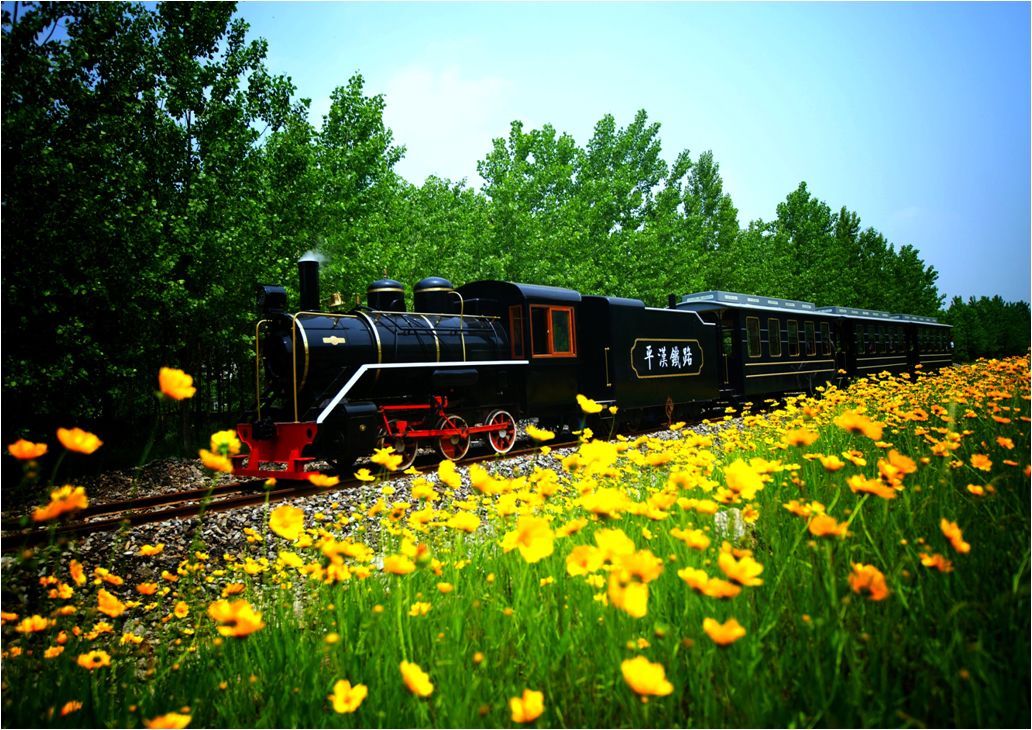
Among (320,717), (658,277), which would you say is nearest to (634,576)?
(320,717)

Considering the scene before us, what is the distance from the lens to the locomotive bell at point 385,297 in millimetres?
9203

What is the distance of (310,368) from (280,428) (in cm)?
83

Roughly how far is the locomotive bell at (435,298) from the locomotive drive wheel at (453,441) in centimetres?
184

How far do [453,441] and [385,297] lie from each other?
252 centimetres

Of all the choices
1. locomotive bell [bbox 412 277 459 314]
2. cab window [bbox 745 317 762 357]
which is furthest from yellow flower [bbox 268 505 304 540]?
cab window [bbox 745 317 762 357]

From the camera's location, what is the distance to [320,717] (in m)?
1.83

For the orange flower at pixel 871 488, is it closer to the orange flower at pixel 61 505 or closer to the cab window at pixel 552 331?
the orange flower at pixel 61 505

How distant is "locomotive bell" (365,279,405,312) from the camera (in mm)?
9203

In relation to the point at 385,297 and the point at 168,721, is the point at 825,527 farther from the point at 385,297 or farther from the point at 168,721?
the point at 385,297

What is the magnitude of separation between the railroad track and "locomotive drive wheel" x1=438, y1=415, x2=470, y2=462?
2.50ft

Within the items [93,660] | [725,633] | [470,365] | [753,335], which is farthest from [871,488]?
[753,335]

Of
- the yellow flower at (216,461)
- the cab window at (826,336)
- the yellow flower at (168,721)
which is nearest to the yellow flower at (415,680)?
the yellow flower at (168,721)

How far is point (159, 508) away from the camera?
20.8 feet

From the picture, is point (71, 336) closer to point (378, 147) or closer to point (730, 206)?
point (378, 147)
